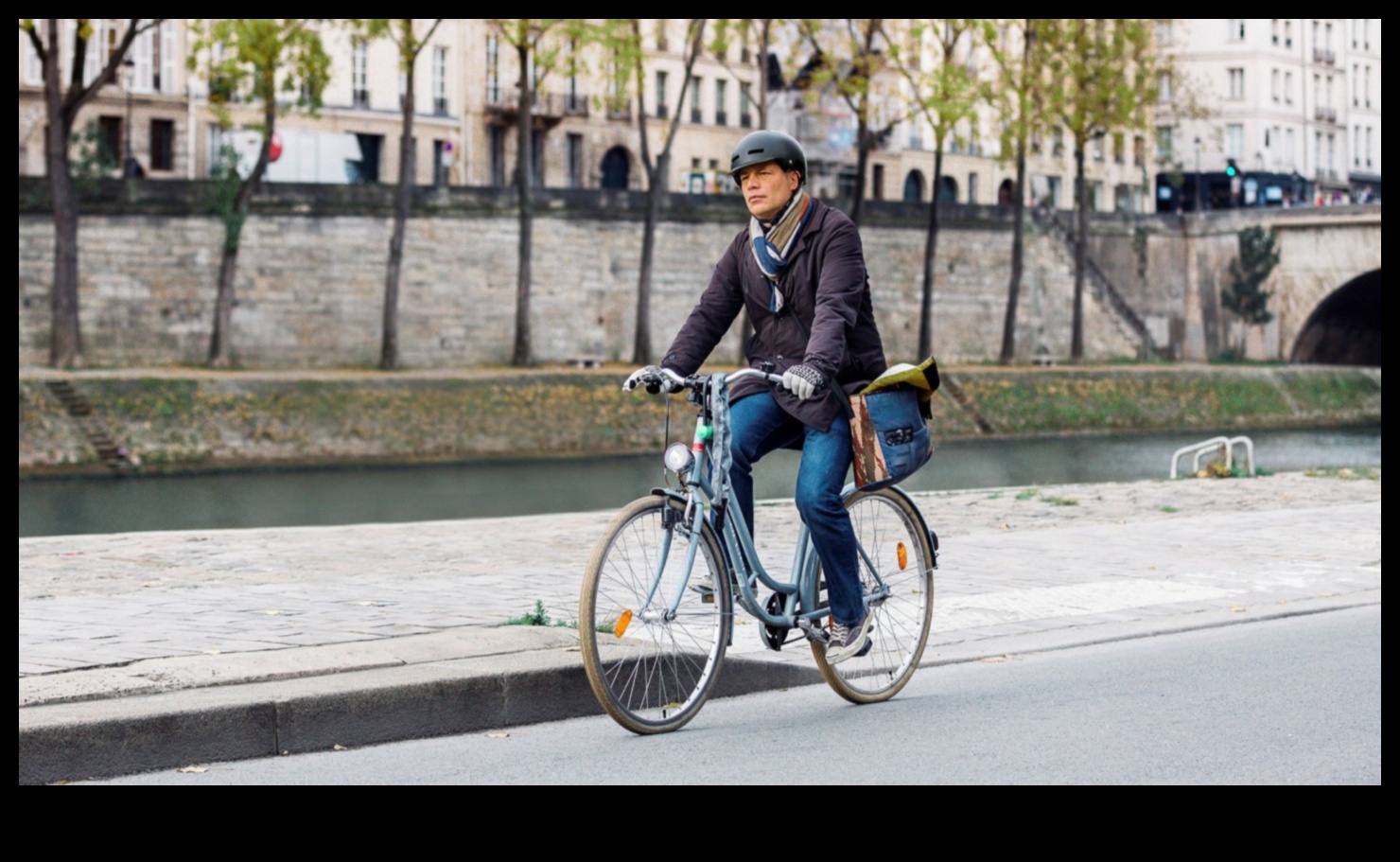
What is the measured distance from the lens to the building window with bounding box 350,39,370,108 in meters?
61.3

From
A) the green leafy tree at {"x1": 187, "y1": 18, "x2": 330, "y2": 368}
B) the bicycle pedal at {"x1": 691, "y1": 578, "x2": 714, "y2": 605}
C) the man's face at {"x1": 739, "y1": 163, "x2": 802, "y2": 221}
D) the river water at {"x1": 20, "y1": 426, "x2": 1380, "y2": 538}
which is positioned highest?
the green leafy tree at {"x1": 187, "y1": 18, "x2": 330, "y2": 368}

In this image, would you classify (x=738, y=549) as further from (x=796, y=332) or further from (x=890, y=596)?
(x=890, y=596)

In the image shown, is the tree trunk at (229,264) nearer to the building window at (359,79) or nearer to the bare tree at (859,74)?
the bare tree at (859,74)

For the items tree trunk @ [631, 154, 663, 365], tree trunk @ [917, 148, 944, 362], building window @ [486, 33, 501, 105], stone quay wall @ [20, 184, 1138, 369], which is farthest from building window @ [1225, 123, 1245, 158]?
tree trunk @ [631, 154, 663, 365]

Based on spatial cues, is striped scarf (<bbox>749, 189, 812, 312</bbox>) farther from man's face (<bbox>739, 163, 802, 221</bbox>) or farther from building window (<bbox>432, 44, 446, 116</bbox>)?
building window (<bbox>432, 44, 446, 116</bbox>)

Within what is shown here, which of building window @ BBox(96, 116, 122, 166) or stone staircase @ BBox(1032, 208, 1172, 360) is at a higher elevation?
building window @ BBox(96, 116, 122, 166)

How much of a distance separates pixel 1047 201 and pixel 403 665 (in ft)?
194

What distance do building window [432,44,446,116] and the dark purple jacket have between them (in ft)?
187

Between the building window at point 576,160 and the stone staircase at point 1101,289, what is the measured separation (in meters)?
13.7

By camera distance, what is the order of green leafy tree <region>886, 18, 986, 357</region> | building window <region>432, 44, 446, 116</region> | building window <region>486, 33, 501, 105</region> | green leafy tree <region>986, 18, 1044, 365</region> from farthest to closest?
building window <region>486, 33, 501, 105</region> → building window <region>432, 44, 446, 116</region> → green leafy tree <region>986, 18, 1044, 365</region> → green leafy tree <region>886, 18, 986, 357</region>

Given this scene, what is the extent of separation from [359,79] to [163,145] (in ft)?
18.8

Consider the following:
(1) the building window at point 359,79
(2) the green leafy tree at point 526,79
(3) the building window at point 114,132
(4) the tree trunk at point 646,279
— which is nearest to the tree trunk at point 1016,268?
(4) the tree trunk at point 646,279

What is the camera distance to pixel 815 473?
734 centimetres

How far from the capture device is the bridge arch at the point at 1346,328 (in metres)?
64.8
